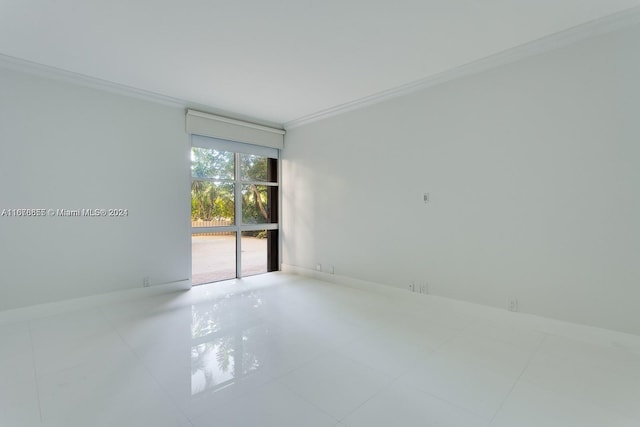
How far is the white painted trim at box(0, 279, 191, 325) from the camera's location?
10.3 feet

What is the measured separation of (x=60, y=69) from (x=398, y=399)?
15.6ft

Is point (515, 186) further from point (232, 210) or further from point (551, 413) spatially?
point (232, 210)

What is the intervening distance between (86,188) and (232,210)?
6.67ft

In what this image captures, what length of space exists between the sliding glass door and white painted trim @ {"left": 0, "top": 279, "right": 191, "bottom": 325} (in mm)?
503

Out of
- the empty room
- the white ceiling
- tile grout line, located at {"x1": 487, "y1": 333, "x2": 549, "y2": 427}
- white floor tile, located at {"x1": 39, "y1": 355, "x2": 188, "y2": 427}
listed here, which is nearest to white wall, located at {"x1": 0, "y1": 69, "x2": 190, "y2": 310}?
the empty room

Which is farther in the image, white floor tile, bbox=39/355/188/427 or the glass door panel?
the glass door panel

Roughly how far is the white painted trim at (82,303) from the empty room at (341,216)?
0.02m

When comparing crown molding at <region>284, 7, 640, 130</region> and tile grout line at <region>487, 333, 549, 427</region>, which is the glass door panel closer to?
crown molding at <region>284, 7, 640, 130</region>

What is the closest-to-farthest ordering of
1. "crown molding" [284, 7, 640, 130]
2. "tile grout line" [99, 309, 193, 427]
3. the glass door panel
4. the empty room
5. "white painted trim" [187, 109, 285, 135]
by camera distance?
"tile grout line" [99, 309, 193, 427] < the empty room < "crown molding" [284, 7, 640, 130] < "white painted trim" [187, 109, 285, 135] < the glass door panel

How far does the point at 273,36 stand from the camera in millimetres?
2678

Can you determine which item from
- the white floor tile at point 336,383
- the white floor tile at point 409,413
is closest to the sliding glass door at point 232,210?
the white floor tile at point 336,383

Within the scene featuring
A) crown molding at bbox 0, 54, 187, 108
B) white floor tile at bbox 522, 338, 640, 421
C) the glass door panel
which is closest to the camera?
white floor tile at bbox 522, 338, 640, 421

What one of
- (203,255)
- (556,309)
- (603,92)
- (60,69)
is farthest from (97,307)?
(603,92)

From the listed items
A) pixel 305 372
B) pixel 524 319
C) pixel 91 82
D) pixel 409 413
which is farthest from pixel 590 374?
pixel 91 82
